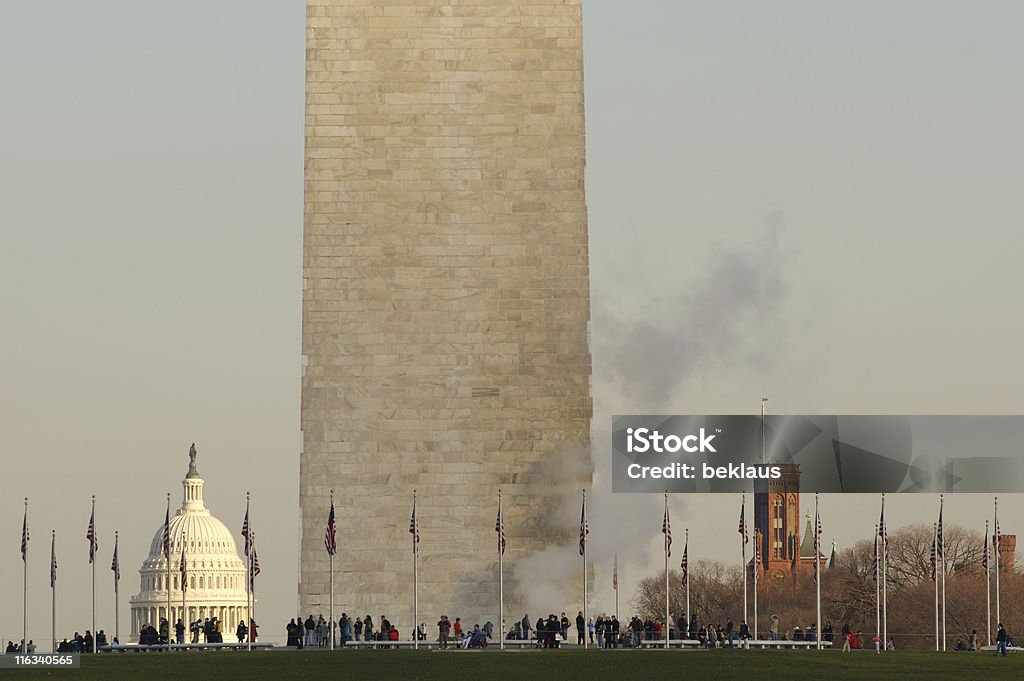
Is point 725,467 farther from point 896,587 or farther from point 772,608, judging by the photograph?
point 772,608

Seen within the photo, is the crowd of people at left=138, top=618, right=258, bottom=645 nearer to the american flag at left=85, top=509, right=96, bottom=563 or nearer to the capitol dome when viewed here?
the american flag at left=85, top=509, right=96, bottom=563

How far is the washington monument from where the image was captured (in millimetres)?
70625

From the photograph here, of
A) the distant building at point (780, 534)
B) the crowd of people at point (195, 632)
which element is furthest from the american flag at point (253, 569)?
the distant building at point (780, 534)

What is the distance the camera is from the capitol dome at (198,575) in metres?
156

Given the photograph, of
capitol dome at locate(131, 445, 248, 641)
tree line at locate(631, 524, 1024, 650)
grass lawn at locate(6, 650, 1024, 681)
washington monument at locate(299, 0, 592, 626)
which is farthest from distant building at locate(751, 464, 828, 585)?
grass lawn at locate(6, 650, 1024, 681)

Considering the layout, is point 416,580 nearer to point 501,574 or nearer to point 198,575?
point 501,574

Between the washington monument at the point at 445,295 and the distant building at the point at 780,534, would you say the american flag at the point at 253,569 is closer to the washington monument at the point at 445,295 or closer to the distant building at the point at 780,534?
the washington monument at the point at 445,295

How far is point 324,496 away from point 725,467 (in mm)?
12015

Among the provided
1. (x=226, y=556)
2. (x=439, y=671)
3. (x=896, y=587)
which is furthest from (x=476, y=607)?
(x=226, y=556)

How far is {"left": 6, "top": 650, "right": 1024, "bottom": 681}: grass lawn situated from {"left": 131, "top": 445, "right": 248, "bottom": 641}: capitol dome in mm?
100913

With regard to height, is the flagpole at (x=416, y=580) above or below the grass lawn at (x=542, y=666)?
above

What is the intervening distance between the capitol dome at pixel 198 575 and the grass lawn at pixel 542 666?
331ft

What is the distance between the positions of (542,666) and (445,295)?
24.2 metres

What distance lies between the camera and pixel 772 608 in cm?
11819
